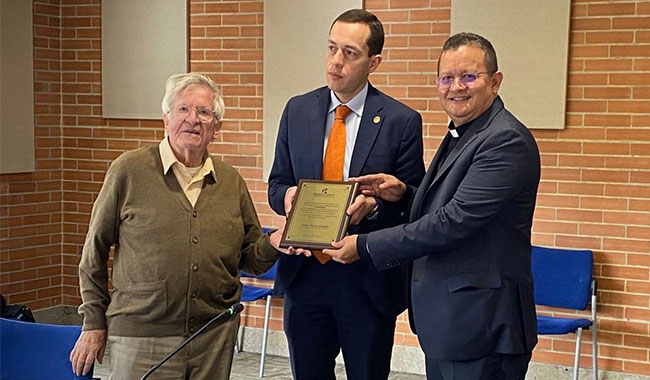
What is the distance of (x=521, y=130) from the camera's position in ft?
9.73

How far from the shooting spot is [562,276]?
17.3ft

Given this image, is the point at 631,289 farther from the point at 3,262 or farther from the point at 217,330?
the point at 3,262

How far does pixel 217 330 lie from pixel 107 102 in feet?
13.6

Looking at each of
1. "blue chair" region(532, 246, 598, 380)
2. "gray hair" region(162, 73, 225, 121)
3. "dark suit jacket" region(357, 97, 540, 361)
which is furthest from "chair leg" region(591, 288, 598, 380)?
"gray hair" region(162, 73, 225, 121)

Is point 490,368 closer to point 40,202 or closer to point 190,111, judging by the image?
point 190,111

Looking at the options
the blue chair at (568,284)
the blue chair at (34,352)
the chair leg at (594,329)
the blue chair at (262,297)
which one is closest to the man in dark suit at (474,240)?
the blue chair at (34,352)

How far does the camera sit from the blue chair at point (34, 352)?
9.52 feet

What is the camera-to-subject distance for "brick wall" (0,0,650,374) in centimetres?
520

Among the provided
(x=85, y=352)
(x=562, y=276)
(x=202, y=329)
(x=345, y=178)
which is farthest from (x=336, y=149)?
(x=562, y=276)

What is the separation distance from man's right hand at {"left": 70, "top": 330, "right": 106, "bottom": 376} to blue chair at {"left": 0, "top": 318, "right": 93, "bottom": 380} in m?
0.02

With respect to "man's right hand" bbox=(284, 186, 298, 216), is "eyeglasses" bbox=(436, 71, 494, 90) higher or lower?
higher

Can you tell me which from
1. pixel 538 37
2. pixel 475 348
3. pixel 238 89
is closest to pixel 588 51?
pixel 538 37

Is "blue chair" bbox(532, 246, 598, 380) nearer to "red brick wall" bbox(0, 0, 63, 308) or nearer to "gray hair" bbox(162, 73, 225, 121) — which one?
"gray hair" bbox(162, 73, 225, 121)

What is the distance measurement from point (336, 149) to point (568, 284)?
2486mm
